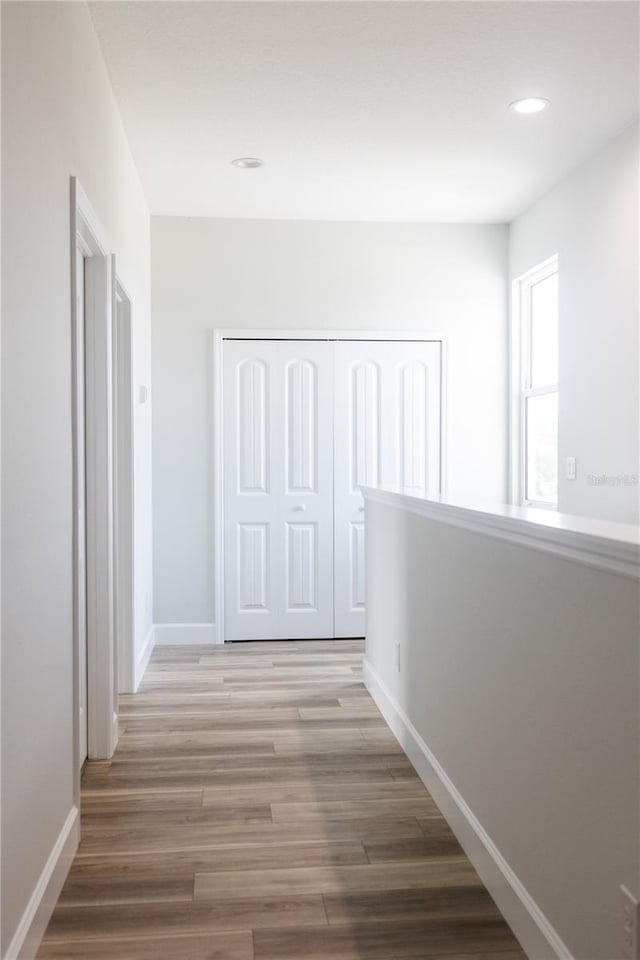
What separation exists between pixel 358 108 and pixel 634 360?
1.67 m

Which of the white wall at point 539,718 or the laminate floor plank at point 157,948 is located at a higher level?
the white wall at point 539,718

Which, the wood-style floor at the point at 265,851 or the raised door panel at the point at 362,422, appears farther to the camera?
the raised door panel at the point at 362,422

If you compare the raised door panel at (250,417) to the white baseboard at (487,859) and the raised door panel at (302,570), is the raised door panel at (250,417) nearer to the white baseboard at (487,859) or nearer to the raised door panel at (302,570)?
the raised door panel at (302,570)

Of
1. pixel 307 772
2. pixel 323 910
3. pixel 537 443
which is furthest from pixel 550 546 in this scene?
pixel 537 443

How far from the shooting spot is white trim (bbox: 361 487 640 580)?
1.44 meters

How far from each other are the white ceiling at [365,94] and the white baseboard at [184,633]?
2.60m

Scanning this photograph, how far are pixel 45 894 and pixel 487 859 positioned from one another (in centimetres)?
113

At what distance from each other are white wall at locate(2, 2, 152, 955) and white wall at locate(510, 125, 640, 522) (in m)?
2.46

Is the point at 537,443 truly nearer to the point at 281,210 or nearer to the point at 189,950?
the point at 281,210

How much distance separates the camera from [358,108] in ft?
11.8

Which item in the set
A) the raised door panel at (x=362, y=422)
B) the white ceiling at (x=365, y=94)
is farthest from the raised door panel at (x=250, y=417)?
the white ceiling at (x=365, y=94)

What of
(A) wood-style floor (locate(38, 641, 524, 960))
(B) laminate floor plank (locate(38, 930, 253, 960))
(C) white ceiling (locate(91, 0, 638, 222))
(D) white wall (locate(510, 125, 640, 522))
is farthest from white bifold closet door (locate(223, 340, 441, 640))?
(B) laminate floor plank (locate(38, 930, 253, 960))

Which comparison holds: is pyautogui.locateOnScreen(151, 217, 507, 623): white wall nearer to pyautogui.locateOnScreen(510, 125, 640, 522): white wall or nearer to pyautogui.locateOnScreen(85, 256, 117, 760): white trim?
pyautogui.locateOnScreen(510, 125, 640, 522): white wall

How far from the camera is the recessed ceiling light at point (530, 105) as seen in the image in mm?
3518
